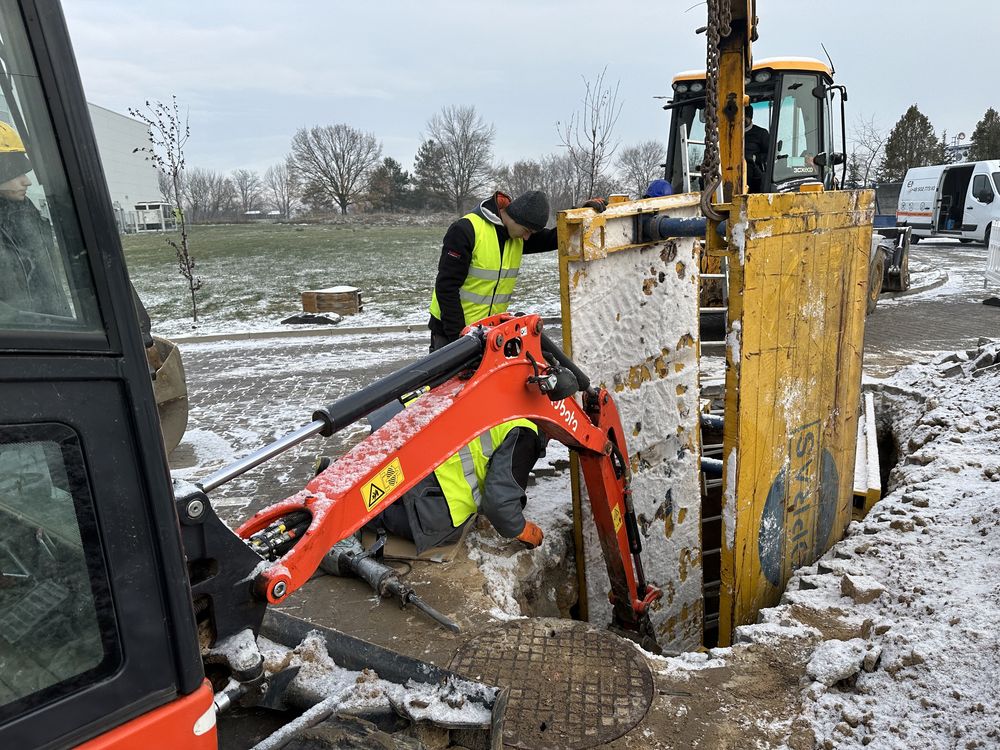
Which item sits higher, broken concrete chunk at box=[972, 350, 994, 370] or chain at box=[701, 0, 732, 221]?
chain at box=[701, 0, 732, 221]

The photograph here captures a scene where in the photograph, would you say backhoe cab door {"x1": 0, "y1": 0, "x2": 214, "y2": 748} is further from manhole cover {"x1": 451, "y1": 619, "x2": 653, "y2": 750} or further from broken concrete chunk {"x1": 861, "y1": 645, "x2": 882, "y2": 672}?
broken concrete chunk {"x1": 861, "y1": 645, "x2": 882, "y2": 672}

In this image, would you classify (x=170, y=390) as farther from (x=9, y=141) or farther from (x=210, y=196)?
(x=210, y=196)

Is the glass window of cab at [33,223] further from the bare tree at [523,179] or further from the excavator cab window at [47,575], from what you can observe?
the bare tree at [523,179]

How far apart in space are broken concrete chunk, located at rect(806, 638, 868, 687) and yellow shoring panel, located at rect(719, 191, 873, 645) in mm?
776

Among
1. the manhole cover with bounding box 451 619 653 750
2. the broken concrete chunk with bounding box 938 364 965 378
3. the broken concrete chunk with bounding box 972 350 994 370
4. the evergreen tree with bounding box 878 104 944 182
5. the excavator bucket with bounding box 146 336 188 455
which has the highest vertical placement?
the evergreen tree with bounding box 878 104 944 182

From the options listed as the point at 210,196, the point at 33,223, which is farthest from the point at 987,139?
the point at 210,196

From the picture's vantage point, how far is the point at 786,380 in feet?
12.4

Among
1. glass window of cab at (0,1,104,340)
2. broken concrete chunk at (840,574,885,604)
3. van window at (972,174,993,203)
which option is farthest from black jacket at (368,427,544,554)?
van window at (972,174,993,203)

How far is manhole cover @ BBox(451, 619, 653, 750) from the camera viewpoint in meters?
2.82

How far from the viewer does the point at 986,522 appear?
3.53 meters

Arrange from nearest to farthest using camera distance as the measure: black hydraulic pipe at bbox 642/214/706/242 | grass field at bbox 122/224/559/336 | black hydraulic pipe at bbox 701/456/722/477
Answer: black hydraulic pipe at bbox 642/214/706/242 < black hydraulic pipe at bbox 701/456/722/477 < grass field at bbox 122/224/559/336

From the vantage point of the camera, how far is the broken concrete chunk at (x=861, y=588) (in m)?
3.32

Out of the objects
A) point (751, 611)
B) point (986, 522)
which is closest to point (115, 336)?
point (751, 611)

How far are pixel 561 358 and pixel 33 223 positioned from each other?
2.16 meters
